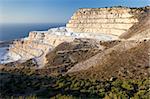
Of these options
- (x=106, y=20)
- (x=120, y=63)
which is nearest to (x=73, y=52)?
(x=120, y=63)

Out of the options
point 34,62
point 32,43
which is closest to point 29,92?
point 34,62

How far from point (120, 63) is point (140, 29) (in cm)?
1743

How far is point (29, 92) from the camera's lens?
32.9m

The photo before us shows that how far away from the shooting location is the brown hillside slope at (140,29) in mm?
56109

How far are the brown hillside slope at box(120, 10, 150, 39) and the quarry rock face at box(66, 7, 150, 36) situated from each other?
1030 millimetres

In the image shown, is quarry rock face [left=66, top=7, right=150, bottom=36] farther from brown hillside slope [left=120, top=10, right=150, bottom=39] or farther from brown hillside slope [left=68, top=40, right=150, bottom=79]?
brown hillside slope [left=68, top=40, right=150, bottom=79]

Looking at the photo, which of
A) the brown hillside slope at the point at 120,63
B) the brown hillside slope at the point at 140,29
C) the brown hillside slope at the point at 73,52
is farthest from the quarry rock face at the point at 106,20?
the brown hillside slope at the point at 120,63

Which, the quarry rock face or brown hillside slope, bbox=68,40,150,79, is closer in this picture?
brown hillside slope, bbox=68,40,150,79

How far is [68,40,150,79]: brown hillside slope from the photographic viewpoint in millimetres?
41031

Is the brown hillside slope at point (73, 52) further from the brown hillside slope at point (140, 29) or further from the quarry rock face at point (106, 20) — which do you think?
the quarry rock face at point (106, 20)

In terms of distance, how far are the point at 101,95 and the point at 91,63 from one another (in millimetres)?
16638

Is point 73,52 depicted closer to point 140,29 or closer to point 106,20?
point 140,29

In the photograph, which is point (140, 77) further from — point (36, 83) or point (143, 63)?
point (36, 83)

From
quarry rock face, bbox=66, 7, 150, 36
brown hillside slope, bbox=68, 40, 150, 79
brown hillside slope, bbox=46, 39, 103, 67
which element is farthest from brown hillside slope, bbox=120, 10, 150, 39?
brown hillside slope, bbox=46, 39, 103, 67
